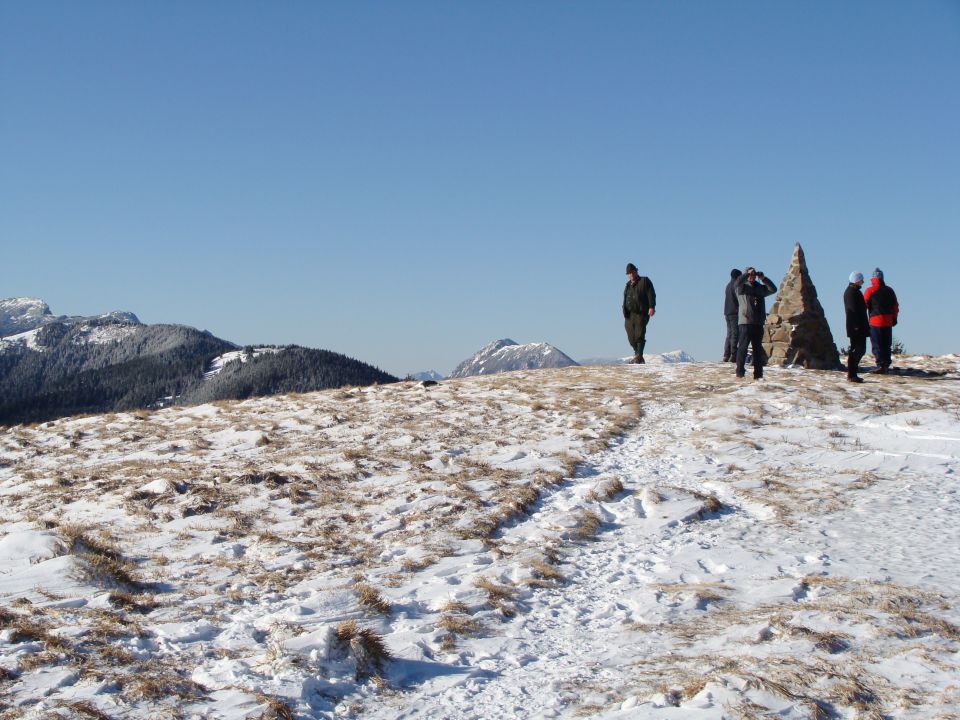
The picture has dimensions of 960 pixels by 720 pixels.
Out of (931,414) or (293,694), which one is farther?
(931,414)

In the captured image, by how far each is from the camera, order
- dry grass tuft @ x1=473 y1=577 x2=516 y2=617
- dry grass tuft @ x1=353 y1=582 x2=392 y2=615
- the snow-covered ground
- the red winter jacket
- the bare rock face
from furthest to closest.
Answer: the bare rock face → the red winter jacket → dry grass tuft @ x1=473 y1=577 x2=516 y2=617 → dry grass tuft @ x1=353 y1=582 x2=392 y2=615 → the snow-covered ground

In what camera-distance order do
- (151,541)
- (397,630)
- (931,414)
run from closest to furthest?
(397,630) → (151,541) → (931,414)

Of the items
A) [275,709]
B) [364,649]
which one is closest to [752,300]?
[364,649]

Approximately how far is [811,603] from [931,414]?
11028mm

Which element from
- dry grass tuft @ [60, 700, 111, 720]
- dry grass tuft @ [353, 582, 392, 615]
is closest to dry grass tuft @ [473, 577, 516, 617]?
dry grass tuft @ [353, 582, 392, 615]

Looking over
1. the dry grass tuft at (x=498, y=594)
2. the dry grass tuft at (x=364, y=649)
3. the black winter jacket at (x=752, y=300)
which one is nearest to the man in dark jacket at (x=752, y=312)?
the black winter jacket at (x=752, y=300)

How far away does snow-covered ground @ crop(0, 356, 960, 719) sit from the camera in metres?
5.70

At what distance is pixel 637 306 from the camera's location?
24.2 meters

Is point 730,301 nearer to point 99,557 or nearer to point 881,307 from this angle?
point 881,307

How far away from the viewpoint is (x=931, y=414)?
52.5ft

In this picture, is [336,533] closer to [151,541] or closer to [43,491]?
[151,541]

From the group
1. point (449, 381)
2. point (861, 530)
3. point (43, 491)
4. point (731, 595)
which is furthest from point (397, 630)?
point (449, 381)

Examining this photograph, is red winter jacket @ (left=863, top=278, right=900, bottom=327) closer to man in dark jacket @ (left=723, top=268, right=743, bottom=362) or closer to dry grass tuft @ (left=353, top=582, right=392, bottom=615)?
man in dark jacket @ (left=723, top=268, right=743, bottom=362)

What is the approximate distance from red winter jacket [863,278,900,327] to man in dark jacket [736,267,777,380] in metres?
3.33
